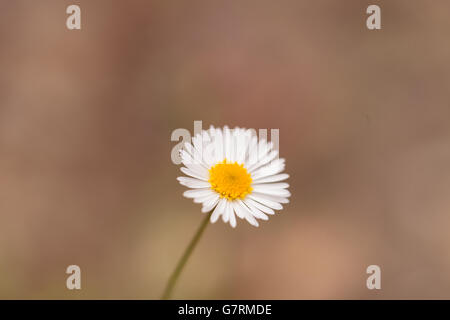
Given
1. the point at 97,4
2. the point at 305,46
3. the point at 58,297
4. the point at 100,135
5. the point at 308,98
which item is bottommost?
the point at 58,297

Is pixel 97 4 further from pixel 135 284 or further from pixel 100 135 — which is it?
pixel 135 284

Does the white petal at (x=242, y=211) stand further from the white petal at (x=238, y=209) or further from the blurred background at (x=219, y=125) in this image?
the blurred background at (x=219, y=125)

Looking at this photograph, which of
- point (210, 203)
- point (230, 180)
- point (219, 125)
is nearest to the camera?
point (210, 203)

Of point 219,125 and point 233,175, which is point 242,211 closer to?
point 233,175

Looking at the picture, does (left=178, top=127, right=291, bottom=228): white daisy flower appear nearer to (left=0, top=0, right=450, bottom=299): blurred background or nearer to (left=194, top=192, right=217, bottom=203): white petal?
(left=194, top=192, right=217, bottom=203): white petal

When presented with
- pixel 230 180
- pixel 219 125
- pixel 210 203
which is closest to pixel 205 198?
pixel 210 203

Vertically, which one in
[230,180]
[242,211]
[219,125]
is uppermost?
[219,125]

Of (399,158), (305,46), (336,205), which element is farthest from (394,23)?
(336,205)

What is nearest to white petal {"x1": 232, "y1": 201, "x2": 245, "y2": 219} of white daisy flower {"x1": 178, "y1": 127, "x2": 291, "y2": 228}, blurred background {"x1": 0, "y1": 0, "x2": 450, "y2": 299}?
white daisy flower {"x1": 178, "y1": 127, "x2": 291, "y2": 228}
